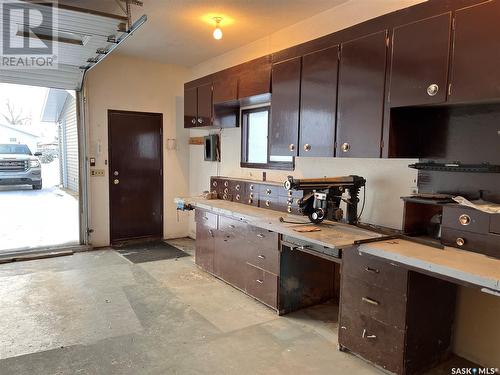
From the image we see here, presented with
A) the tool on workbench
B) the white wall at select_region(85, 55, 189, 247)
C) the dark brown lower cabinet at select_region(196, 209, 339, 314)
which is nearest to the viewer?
the tool on workbench

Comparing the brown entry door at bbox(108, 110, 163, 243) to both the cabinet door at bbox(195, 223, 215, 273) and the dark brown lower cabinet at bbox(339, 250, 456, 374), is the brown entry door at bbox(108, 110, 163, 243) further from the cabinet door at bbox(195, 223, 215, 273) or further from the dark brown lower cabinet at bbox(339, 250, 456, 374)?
the dark brown lower cabinet at bbox(339, 250, 456, 374)

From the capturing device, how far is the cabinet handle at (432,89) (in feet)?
6.91

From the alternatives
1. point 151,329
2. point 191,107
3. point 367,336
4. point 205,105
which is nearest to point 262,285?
point 151,329

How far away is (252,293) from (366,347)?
4.33ft

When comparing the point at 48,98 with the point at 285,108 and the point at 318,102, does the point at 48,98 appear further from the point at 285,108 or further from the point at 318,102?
the point at 318,102

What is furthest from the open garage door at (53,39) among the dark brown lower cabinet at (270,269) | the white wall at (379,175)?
the dark brown lower cabinet at (270,269)

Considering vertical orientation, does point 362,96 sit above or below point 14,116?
below

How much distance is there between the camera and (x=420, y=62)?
7.18ft

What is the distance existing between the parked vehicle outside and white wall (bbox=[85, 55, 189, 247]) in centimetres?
316

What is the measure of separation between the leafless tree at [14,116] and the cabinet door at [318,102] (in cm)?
553

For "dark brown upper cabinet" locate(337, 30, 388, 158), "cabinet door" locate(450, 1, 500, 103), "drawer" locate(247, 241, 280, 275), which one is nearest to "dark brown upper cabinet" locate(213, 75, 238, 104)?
"dark brown upper cabinet" locate(337, 30, 388, 158)

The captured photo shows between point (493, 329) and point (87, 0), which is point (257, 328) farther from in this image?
point (87, 0)

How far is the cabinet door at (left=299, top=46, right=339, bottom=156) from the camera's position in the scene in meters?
2.83

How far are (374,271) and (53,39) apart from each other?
11.7 ft
